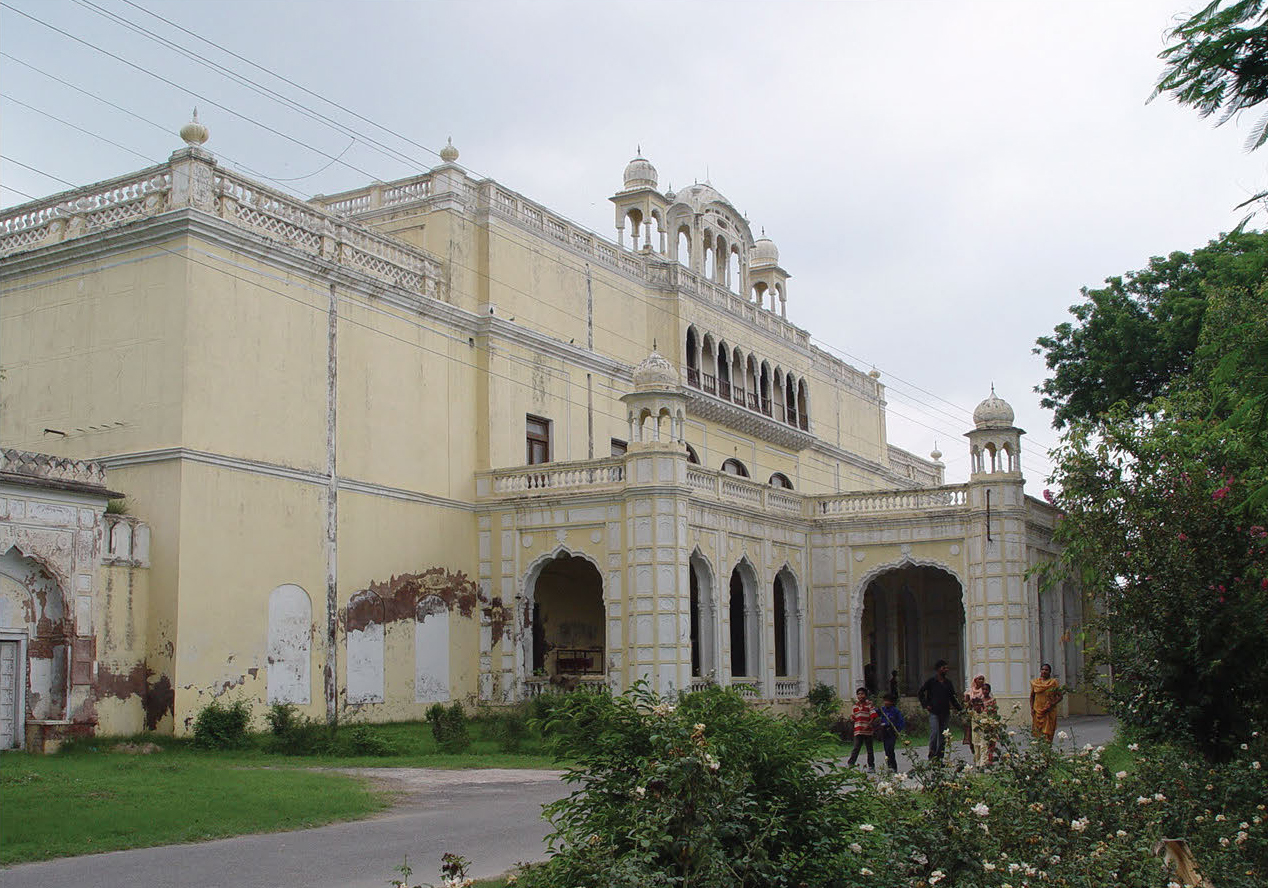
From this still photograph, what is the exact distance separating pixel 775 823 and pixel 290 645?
20082mm

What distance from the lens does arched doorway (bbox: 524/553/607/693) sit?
109 ft

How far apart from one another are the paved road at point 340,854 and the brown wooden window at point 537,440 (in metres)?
17.3

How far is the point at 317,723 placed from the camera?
26.0 metres

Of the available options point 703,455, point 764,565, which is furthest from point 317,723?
point 703,455

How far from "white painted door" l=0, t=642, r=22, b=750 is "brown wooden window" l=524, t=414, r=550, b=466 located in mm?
14055

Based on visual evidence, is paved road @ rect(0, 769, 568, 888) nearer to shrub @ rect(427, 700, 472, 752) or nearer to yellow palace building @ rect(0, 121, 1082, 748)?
shrub @ rect(427, 700, 472, 752)

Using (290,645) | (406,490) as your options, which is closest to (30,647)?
(290,645)

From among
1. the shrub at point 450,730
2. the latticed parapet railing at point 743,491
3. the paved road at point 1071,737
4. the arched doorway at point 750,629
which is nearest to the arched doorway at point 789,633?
the arched doorway at point 750,629

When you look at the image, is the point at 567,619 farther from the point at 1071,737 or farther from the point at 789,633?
the point at 1071,737

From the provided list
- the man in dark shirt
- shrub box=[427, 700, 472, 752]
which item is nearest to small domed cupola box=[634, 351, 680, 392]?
shrub box=[427, 700, 472, 752]

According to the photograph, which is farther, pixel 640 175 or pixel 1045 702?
pixel 640 175

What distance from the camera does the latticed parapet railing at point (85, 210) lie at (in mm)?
25950

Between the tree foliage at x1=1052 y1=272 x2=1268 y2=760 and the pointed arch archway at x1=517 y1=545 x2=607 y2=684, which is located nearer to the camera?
the tree foliage at x1=1052 y1=272 x2=1268 y2=760

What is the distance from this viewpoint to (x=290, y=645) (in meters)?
26.3
